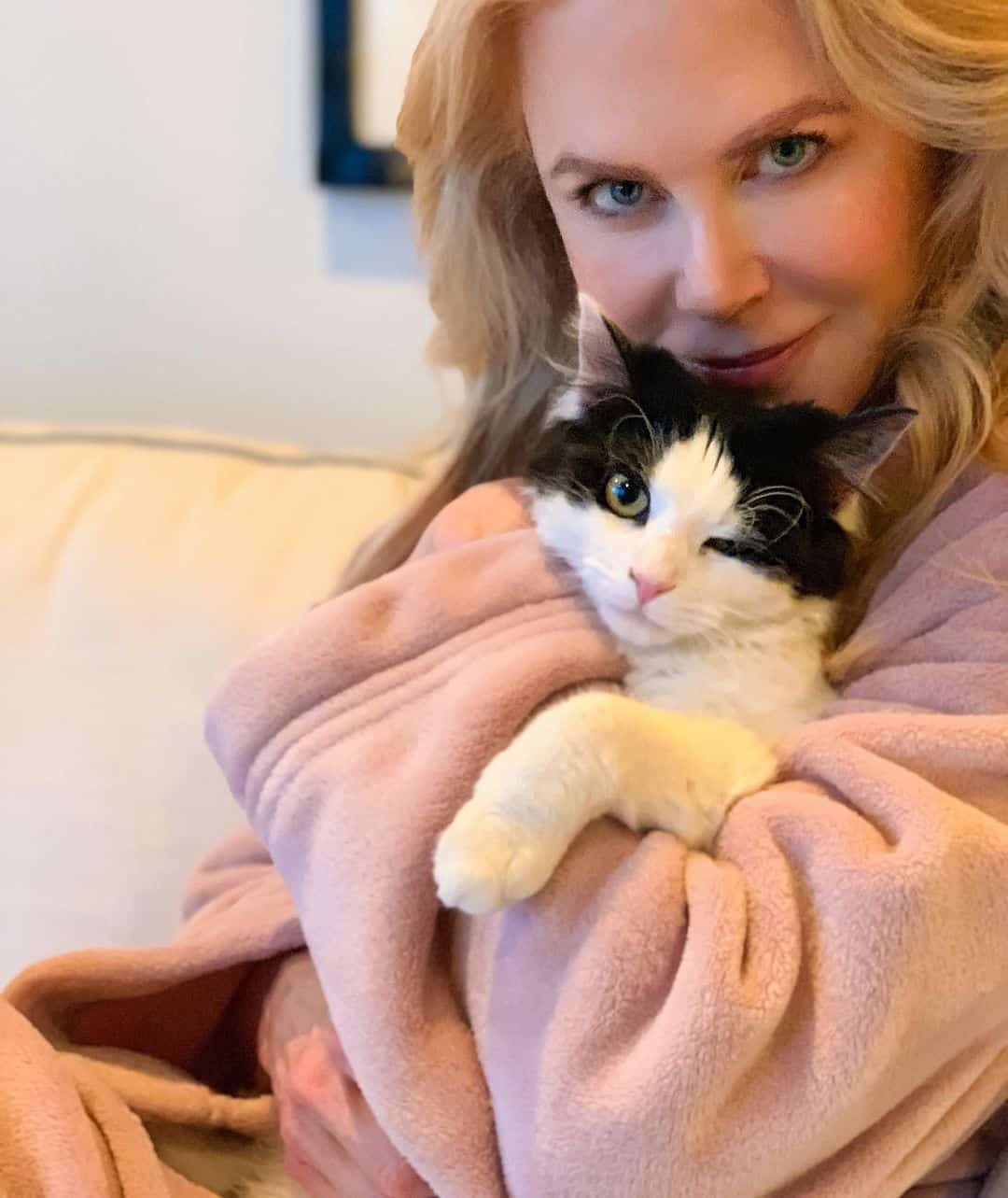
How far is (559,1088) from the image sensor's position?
0.65m

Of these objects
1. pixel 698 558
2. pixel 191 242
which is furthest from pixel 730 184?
pixel 191 242

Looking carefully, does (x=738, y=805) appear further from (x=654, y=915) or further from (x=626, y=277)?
(x=626, y=277)

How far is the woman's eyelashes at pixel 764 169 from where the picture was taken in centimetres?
79

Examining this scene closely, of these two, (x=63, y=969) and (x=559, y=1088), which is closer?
(x=559, y=1088)

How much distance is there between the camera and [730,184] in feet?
2.65

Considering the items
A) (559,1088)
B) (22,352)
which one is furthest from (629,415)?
(22,352)

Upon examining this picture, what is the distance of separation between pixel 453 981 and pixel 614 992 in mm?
154

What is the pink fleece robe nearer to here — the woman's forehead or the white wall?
the woman's forehead

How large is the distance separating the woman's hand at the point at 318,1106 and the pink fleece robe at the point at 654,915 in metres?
0.10

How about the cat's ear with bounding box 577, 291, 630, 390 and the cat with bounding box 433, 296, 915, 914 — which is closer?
the cat with bounding box 433, 296, 915, 914

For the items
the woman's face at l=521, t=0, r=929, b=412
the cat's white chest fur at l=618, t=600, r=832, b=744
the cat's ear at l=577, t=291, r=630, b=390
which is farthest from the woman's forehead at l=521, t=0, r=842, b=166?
the cat's white chest fur at l=618, t=600, r=832, b=744

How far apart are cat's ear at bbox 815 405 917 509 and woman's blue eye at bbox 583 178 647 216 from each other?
23 centimetres

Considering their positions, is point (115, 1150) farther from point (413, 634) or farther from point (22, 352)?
point (22, 352)

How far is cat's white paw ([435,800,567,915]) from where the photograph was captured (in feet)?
2.03
